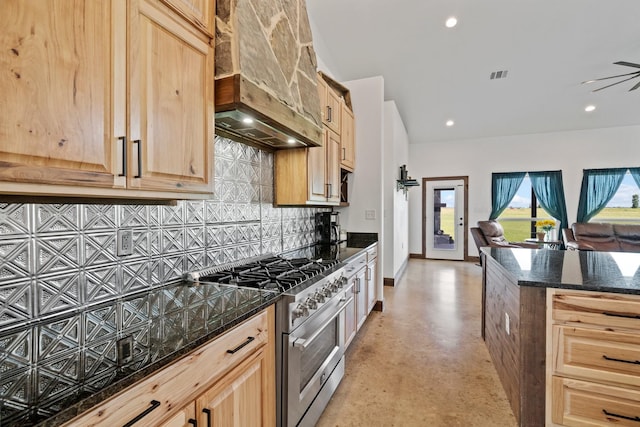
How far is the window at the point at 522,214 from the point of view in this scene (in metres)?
7.12

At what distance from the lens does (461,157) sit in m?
7.52

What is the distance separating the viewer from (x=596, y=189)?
6566mm

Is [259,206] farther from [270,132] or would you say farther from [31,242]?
[31,242]

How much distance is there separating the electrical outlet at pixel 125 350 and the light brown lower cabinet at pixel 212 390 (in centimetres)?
8

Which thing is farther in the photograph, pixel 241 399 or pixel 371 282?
pixel 371 282

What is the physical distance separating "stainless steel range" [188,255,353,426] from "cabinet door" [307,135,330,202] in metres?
0.69

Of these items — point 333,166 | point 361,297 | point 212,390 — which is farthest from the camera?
point 333,166

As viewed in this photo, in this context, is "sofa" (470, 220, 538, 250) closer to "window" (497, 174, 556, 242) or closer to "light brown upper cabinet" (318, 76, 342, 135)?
"window" (497, 174, 556, 242)

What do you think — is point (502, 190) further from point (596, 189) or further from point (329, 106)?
point (329, 106)

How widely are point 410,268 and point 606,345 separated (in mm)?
5067

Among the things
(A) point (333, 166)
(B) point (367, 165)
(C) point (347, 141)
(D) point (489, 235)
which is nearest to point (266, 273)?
(A) point (333, 166)

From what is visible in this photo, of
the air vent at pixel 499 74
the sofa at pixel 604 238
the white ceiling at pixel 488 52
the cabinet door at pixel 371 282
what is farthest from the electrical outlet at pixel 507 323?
the sofa at pixel 604 238

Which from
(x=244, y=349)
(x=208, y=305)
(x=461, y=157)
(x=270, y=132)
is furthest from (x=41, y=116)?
(x=461, y=157)

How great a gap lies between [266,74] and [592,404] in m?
2.53
